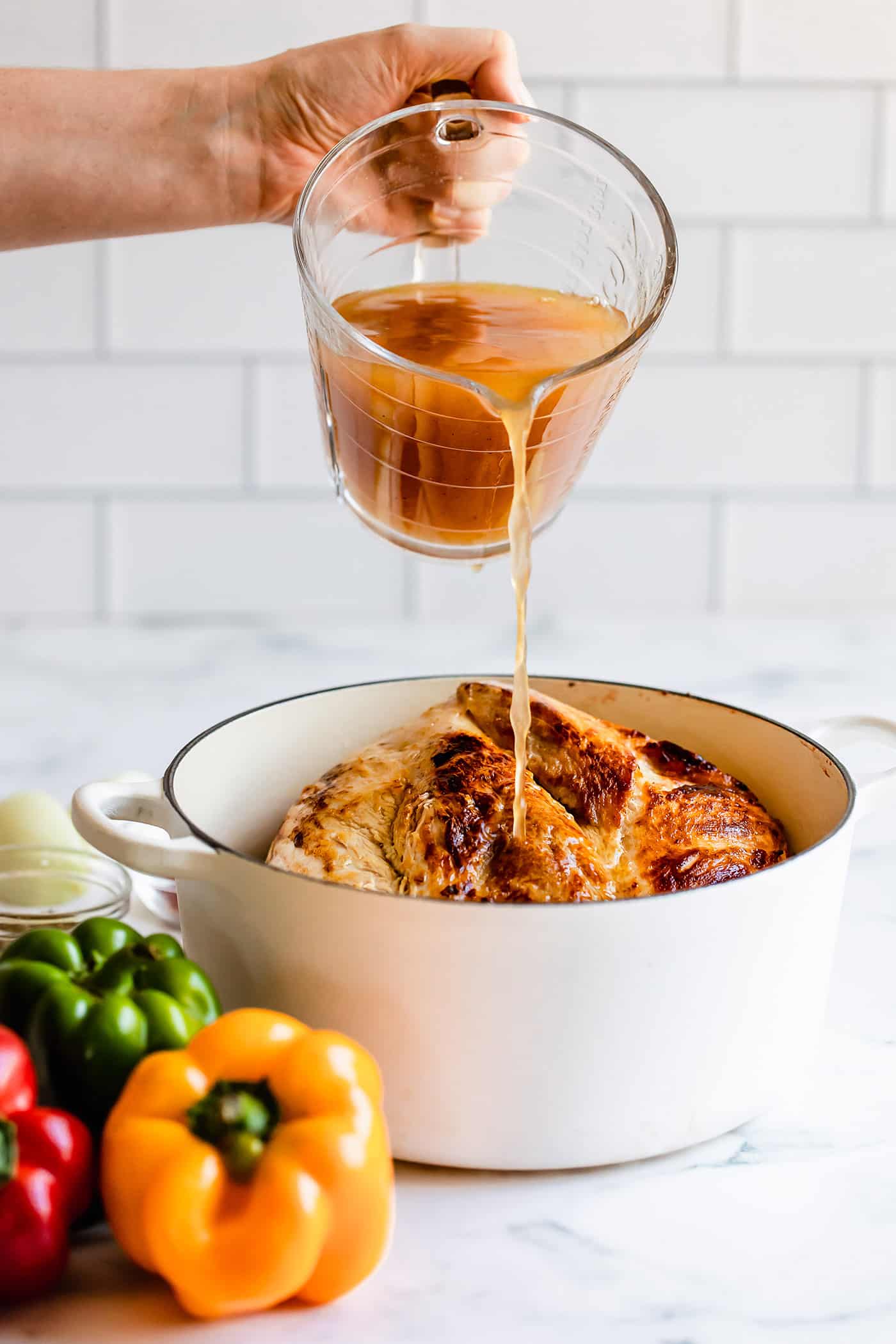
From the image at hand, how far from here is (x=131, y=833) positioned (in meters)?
0.85

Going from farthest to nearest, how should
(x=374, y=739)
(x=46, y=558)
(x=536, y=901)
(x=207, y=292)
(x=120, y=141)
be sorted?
(x=46, y=558)
(x=207, y=292)
(x=120, y=141)
(x=374, y=739)
(x=536, y=901)

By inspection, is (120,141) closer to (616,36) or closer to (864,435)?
(616,36)

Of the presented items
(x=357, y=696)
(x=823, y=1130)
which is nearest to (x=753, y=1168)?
(x=823, y=1130)

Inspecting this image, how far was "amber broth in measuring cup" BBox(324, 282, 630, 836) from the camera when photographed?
3.05 feet

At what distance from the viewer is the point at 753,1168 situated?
0.85 m

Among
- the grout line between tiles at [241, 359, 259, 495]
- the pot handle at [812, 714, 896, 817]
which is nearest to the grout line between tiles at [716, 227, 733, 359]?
the grout line between tiles at [241, 359, 259, 495]

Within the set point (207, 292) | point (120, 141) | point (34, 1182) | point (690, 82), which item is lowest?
point (34, 1182)

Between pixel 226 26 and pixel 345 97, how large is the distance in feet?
3.33

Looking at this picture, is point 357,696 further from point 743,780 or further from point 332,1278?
point 332,1278

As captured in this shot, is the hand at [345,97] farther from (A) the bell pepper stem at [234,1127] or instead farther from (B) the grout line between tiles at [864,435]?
(B) the grout line between tiles at [864,435]

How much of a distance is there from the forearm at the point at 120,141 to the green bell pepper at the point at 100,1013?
2.79ft

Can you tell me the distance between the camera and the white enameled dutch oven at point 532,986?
29.6 inches

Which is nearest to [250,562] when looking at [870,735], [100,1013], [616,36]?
[616,36]

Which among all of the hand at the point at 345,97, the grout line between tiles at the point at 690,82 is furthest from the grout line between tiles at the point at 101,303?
the hand at the point at 345,97
